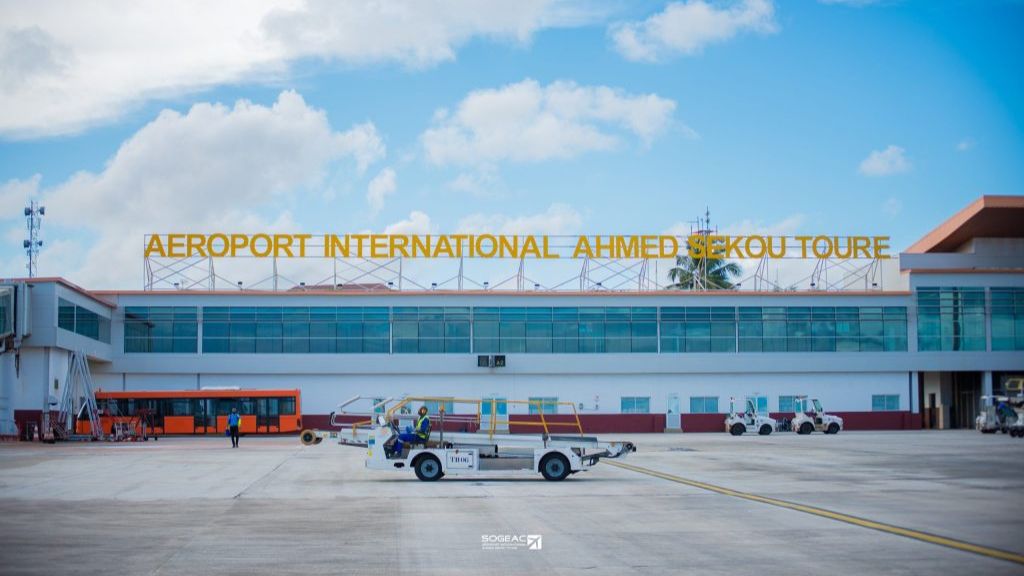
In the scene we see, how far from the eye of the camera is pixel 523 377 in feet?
225

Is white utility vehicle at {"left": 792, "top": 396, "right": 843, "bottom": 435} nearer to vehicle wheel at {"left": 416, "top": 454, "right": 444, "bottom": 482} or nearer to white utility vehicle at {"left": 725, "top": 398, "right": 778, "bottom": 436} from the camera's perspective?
white utility vehicle at {"left": 725, "top": 398, "right": 778, "bottom": 436}

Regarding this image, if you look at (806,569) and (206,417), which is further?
(206,417)

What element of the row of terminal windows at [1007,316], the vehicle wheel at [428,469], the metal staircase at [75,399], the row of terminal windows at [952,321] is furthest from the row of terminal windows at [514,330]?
the vehicle wheel at [428,469]

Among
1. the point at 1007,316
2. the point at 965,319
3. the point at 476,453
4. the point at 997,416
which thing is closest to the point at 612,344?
the point at 997,416

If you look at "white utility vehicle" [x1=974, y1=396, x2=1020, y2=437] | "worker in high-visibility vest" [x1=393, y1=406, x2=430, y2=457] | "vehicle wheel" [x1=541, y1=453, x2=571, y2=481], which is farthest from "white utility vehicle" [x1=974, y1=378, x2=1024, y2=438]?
"worker in high-visibility vest" [x1=393, y1=406, x2=430, y2=457]

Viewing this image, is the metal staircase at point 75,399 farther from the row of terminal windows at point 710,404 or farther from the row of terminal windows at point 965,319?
the row of terminal windows at point 965,319

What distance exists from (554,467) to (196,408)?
119 feet

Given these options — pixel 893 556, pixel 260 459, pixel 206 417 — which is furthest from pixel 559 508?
pixel 206 417

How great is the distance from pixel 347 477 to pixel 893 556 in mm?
18086

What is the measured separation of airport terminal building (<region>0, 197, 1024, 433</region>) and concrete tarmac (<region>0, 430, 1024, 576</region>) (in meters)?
31.8

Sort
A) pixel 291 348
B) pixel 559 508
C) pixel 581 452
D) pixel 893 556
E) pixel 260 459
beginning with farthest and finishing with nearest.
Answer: pixel 291 348, pixel 260 459, pixel 581 452, pixel 559 508, pixel 893 556

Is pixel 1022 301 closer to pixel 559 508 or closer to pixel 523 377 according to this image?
pixel 523 377

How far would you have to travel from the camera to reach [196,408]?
60000mm

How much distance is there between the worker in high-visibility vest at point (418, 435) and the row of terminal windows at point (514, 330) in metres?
39.0
